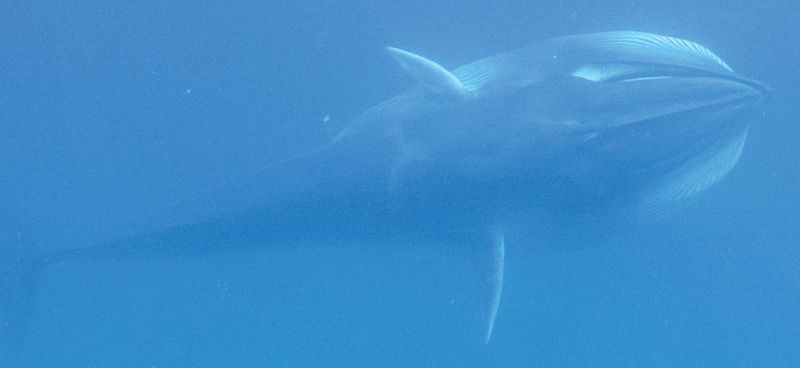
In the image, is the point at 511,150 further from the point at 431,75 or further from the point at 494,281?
the point at 494,281

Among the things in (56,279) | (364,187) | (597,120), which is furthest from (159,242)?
(597,120)

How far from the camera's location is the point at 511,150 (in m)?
7.29

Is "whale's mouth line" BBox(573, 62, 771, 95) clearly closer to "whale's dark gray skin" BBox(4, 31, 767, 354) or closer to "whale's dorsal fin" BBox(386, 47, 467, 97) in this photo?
"whale's dark gray skin" BBox(4, 31, 767, 354)

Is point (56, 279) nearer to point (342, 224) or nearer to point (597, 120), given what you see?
point (342, 224)

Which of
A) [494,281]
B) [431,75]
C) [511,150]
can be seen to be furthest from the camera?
[494,281]

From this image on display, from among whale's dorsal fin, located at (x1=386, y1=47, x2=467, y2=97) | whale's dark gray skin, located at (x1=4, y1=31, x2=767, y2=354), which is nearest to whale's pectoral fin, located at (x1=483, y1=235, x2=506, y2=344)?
whale's dark gray skin, located at (x1=4, y1=31, x2=767, y2=354)

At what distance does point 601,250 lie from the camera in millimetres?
9398

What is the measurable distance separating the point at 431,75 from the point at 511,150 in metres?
1.12

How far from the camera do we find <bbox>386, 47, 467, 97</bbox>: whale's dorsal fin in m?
7.74

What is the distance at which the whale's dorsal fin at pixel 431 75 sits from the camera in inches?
305

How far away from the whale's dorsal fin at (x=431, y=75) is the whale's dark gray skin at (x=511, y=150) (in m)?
0.01

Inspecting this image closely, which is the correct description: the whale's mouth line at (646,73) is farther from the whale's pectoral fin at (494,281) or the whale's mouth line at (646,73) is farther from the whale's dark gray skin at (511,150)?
the whale's pectoral fin at (494,281)

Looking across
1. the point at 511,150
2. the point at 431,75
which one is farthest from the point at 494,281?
the point at 431,75

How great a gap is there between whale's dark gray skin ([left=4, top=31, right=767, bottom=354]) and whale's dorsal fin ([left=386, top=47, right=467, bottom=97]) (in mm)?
11
